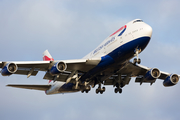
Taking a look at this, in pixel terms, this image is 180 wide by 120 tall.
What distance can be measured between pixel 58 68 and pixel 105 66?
6040 millimetres

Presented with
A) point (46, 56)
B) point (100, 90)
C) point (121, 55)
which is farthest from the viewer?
point (46, 56)

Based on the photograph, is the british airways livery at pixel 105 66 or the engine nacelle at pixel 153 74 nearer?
the british airways livery at pixel 105 66

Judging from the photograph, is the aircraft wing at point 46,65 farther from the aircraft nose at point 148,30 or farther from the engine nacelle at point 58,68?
the aircraft nose at point 148,30

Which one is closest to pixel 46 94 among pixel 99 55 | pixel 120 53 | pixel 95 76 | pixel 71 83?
pixel 71 83

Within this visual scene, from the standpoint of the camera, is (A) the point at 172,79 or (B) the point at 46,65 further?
(A) the point at 172,79

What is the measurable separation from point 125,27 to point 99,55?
5.04 meters

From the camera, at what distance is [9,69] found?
39.4m

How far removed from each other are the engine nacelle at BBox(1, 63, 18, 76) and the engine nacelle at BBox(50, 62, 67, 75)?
4.47m

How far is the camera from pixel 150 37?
40.1m

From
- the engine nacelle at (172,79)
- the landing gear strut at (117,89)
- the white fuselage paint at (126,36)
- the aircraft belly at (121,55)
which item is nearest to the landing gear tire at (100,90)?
the landing gear strut at (117,89)

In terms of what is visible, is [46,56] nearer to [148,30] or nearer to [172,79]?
[172,79]

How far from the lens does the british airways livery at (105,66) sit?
131 feet

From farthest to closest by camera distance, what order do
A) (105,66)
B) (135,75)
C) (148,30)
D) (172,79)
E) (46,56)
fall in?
(46,56), (135,75), (172,79), (105,66), (148,30)

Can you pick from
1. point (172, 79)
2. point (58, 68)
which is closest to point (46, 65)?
point (58, 68)
